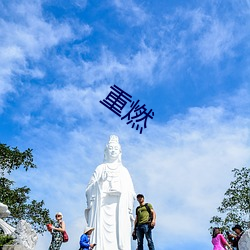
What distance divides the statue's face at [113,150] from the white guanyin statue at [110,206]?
0.34m

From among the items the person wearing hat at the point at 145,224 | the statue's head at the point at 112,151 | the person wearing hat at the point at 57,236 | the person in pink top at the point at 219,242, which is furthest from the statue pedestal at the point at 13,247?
the statue's head at the point at 112,151

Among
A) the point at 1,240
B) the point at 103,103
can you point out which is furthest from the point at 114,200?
the point at 1,240

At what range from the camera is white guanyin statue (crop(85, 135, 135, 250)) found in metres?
13.6

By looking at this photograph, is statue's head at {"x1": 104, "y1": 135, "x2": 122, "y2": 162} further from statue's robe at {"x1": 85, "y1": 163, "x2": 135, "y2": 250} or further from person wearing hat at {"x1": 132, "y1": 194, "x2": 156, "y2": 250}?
person wearing hat at {"x1": 132, "y1": 194, "x2": 156, "y2": 250}

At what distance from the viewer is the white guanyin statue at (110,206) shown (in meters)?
13.6

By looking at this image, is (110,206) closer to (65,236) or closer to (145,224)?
(145,224)

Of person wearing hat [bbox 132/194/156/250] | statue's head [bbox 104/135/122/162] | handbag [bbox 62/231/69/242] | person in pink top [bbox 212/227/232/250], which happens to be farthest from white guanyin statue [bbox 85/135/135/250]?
person in pink top [bbox 212/227/232/250]

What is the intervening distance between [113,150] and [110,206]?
1862 mm

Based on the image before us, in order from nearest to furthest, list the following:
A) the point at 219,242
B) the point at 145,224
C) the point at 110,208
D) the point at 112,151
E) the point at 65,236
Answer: the point at 219,242 < the point at 65,236 < the point at 145,224 < the point at 110,208 < the point at 112,151

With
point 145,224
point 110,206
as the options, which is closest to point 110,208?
point 110,206

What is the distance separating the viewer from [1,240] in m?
11.1

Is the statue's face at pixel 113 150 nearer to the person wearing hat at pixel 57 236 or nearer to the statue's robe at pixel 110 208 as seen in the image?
the statue's robe at pixel 110 208

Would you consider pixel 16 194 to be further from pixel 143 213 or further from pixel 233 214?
pixel 143 213

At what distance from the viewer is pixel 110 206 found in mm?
14047
